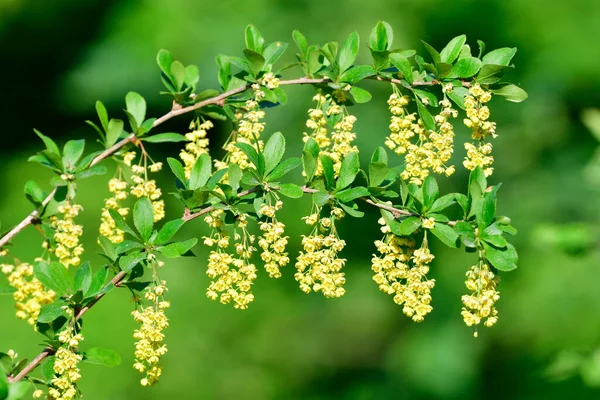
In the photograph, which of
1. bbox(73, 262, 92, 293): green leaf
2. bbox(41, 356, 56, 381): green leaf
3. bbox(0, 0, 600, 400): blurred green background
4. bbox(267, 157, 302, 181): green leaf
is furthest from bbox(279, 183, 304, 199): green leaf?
bbox(0, 0, 600, 400): blurred green background

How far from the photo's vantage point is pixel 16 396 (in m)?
0.99

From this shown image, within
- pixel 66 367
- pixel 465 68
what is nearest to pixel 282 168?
pixel 465 68

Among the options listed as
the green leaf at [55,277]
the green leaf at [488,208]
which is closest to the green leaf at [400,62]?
the green leaf at [488,208]

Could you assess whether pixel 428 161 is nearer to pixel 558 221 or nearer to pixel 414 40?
pixel 414 40

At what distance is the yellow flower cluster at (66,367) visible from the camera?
46.3 inches

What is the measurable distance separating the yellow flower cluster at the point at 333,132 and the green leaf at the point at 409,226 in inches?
6.1

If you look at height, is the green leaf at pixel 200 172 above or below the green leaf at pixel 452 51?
below

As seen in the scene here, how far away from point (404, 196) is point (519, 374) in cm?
319

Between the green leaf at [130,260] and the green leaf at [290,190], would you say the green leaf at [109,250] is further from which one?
the green leaf at [290,190]

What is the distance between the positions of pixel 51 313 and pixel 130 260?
0.49 feet

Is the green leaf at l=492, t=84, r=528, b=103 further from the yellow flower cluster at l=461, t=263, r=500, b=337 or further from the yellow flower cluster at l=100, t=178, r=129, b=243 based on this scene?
the yellow flower cluster at l=100, t=178, r=129, b=243

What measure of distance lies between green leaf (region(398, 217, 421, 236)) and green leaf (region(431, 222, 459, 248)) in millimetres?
27

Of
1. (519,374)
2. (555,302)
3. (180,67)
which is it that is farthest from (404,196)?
(519,374)

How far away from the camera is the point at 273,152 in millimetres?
1300
